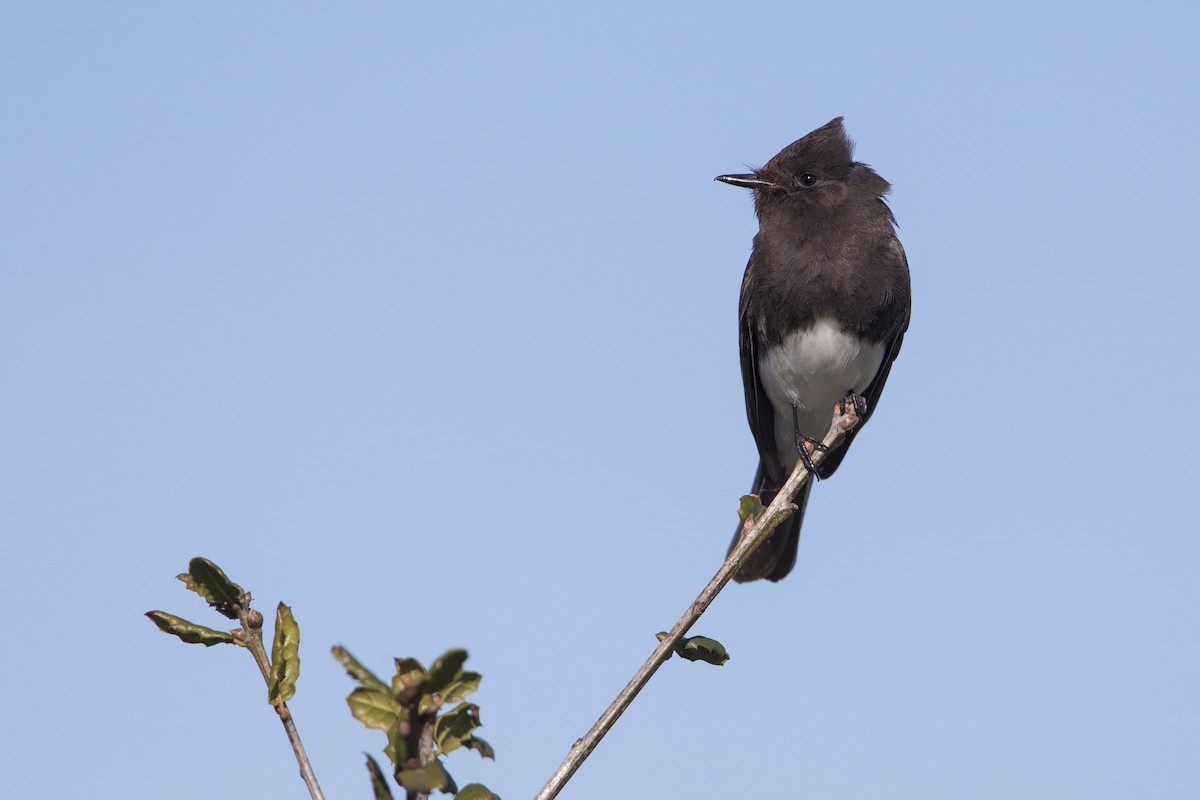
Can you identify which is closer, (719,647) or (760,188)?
(719,647)

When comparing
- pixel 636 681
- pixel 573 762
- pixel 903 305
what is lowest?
pixel 573 762

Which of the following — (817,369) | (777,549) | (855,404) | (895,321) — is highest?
(895,321)

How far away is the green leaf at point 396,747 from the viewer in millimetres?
1437

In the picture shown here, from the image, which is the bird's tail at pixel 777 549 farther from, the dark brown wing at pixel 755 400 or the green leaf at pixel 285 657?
the green leaf at pixel 285 657

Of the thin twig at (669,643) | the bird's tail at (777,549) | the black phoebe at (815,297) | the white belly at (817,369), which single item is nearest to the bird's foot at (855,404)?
the black phoebe at (815,297)

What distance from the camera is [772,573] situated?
24.2ft

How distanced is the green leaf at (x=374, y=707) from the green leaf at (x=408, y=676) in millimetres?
18

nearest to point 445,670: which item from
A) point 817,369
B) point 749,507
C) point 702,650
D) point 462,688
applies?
point 462,688

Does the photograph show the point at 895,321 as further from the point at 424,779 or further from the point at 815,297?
the point at 424,779

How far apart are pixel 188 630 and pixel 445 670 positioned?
561mm

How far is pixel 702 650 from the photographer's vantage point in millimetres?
2186

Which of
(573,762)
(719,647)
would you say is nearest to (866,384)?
(719,647)

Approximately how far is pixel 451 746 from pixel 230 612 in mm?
474

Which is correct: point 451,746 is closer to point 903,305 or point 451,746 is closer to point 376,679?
point 376,679
